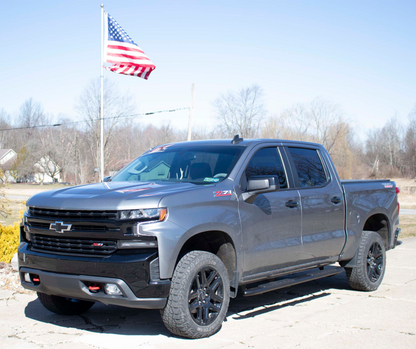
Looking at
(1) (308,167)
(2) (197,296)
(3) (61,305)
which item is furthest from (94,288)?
(1) (308,167)

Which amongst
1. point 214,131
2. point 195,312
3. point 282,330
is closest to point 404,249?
point 282,330

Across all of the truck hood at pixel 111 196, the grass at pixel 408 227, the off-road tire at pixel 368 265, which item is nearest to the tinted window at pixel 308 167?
the off-road tire at pixel 368 265

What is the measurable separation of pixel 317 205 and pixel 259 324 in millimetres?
1668

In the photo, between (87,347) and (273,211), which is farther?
(273,211)

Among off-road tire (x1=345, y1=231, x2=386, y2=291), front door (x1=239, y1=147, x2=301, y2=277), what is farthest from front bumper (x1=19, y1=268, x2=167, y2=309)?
off-road tire (x1=345, y1=231, x2=386, y2=291)

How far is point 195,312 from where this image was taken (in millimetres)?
4594

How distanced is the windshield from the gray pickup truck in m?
0.01

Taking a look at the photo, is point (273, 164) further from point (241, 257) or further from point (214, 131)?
point (214, 131)

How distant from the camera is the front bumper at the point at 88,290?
4230mm

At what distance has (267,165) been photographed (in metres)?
5.70

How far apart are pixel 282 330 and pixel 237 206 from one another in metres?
1.35

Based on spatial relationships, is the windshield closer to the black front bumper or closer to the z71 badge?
the z71 badge

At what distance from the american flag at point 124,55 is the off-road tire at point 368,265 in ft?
43.5

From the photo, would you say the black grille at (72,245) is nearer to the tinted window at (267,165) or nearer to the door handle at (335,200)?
the tinted window at (267,165)
